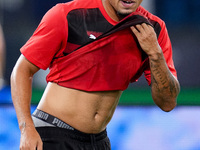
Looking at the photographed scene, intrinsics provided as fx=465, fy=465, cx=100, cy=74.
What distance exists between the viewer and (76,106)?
7.84 feet

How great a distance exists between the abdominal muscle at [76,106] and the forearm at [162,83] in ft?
0.90

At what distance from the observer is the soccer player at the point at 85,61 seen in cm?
230

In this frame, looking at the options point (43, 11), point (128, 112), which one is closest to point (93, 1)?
point (128, 112)

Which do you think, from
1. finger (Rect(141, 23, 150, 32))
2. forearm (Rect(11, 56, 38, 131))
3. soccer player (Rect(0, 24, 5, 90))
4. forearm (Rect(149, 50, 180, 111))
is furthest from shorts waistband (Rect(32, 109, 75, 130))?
soccer player (Rect(0, 24, 5, 90))

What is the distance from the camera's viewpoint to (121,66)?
8.12 ft

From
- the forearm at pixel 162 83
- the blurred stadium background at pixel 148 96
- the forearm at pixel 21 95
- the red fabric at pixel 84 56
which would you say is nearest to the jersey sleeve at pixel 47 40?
the red fabric at pixel 84 56

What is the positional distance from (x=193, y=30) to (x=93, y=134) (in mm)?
2721

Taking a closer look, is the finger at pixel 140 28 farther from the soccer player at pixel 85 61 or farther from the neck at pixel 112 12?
the neck at pixel 112 12

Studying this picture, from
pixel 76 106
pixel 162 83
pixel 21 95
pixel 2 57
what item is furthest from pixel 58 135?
pixel 2 57

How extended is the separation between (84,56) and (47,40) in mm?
228

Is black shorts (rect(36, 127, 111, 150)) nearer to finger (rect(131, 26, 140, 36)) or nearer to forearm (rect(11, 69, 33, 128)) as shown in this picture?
forearm (rect(11, 69, 33, 128))

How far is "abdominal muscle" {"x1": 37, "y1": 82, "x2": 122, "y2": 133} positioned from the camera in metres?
2.38

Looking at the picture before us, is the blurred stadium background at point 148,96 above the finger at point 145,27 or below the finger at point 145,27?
below

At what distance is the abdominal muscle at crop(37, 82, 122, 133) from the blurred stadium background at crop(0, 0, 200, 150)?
73.2 inches
